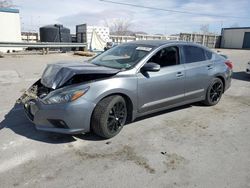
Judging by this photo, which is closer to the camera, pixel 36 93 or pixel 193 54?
pixel 36 93

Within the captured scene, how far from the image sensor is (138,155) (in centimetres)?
331

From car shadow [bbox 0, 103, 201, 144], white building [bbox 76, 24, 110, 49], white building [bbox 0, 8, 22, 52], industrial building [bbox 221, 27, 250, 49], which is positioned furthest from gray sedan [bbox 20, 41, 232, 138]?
industrial building [bbox 221, 27, 250, 49]

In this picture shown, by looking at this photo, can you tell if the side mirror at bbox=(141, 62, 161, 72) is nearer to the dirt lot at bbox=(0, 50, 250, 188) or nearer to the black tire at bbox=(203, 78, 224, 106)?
the dirt lot at bbox=(0, 50, 250, 188)

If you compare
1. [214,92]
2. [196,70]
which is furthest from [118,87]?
[214,92]

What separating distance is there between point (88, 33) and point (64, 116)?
56.5 ft

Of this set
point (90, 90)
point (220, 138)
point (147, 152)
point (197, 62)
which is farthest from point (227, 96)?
point (90, 90)

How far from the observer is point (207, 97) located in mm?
5418

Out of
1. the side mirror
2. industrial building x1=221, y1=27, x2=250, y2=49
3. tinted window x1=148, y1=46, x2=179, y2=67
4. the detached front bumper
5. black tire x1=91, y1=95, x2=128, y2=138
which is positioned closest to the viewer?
the detached front bumper

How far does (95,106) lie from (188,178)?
1.63 metres

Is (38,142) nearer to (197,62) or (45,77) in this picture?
(45,77)

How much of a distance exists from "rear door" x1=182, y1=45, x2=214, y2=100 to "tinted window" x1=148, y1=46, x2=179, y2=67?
235 mm

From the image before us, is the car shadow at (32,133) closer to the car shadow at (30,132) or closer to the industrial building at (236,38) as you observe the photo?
the car shadow at (30,132)

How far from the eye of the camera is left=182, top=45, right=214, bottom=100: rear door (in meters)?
4.81

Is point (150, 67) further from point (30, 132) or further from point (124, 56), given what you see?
point (30, 132)
